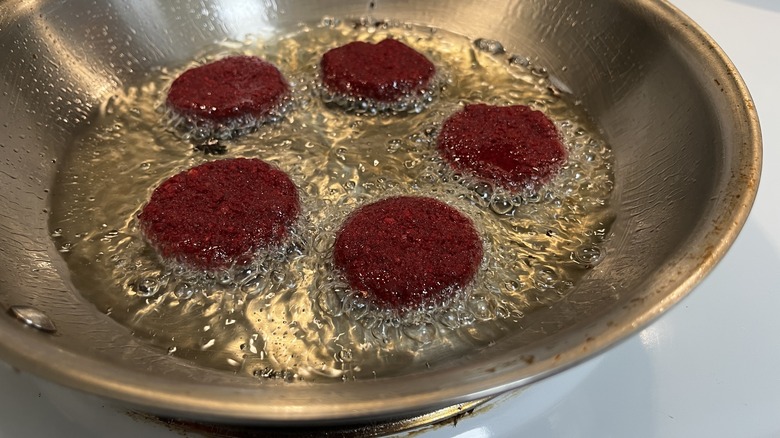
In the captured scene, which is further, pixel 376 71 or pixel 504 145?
pixel 376 71

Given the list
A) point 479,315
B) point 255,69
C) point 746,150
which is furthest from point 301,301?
point 746,150

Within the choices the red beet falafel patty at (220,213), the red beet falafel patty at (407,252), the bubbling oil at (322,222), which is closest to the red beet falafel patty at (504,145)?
the bubbling oil at (322,222)

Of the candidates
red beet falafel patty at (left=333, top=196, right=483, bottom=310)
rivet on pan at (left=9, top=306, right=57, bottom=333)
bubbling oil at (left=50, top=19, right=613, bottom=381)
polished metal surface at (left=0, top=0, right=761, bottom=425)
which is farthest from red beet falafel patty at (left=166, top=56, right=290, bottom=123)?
rivet on pan at (left=9, top=306, right=57, bottom=333)

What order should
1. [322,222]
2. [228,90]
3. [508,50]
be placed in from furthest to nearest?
[508,50] < [228,90] < [322,222]

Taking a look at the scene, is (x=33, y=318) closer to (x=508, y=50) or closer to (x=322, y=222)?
(x=322, y=222)

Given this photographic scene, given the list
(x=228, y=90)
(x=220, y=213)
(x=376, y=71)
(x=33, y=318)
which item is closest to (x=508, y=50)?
(x=376, y=71)

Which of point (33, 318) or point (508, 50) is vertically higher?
point (33, 318)

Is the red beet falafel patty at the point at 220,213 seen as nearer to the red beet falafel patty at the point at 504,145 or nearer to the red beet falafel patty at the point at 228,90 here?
the red beet falafel patty at the point at 228,90
